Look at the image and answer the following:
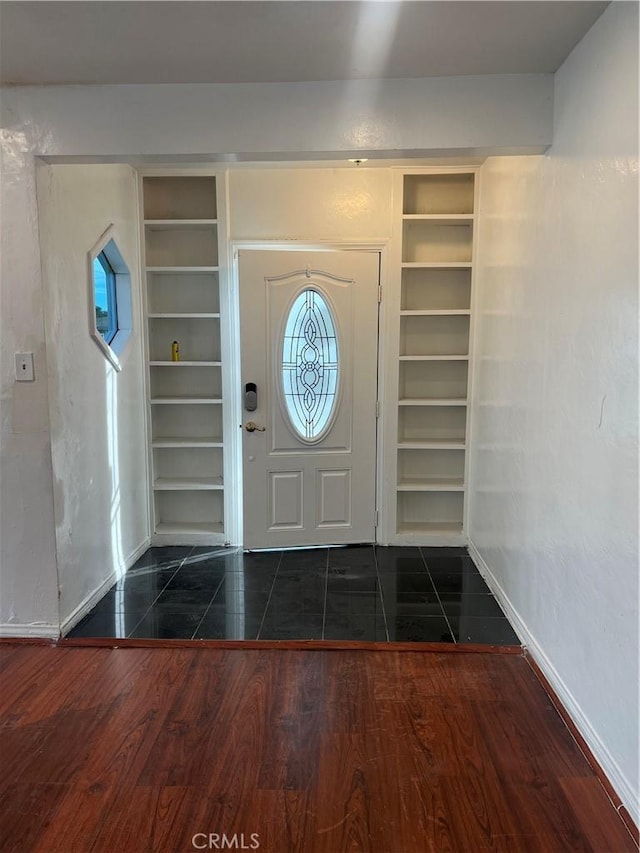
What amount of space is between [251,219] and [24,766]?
3232 millimetres

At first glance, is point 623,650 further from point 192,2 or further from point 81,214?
point 81,214

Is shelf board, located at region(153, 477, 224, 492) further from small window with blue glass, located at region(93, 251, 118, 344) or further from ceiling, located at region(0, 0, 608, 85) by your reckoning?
ceiling, located at region(0, 0, 608, 85)

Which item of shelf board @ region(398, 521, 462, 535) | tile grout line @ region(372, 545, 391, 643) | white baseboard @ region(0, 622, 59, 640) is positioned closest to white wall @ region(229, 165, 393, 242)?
shelf board @ region(398, 521, 462, 535)

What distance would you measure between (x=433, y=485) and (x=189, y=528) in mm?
1789

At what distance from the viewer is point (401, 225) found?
3871mm

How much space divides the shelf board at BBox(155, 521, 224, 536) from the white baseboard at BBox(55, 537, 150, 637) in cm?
20

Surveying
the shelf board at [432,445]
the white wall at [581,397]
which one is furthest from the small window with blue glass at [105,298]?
the white wall at [581,397]

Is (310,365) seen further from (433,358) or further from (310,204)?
(310,204)

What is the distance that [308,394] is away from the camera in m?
4.01

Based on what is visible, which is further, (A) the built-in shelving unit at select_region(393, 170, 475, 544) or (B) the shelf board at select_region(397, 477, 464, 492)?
(B) the shelf board at select_region(397, 477, 464, 492)

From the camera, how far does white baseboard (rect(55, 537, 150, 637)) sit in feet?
9.46

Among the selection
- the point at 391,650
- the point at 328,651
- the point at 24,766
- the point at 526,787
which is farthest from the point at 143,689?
the point at 526,787

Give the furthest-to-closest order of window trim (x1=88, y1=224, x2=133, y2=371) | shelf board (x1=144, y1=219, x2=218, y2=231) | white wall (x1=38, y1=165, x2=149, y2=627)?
1. shelf board (x1=144, y1=219, x2=218, y2=231)
2. window trim (x1=88, y1=224, x2=133, y2=371)
3. white wall (x1=38, y1=165, x2=149, y2=627)

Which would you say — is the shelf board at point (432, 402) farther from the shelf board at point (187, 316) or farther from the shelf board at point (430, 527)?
the shelf board at point (187, 316)
